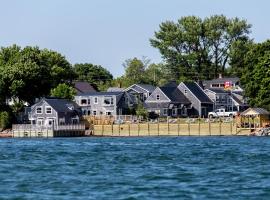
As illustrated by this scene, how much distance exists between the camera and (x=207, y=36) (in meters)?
169

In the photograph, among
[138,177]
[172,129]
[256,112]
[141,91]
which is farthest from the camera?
[141,91]

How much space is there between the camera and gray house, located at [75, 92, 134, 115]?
143m

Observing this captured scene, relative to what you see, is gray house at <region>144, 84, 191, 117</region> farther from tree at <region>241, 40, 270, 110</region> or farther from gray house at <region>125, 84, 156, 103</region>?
tree at <region>241, 40, 270, 110</region>

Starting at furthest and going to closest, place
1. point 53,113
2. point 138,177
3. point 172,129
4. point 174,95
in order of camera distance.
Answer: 1. point 174,95
2. point 53,113
3. point 172,129
4. point 138,177

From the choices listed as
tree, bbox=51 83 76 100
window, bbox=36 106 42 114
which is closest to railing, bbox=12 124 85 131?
window, bbox=36 106 42 114

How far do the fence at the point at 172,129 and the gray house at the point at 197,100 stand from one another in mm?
19674

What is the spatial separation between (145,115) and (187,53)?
34.6 meters

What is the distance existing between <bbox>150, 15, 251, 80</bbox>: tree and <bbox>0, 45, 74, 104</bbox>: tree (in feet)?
67.1

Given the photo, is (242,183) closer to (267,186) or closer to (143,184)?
(267,186)

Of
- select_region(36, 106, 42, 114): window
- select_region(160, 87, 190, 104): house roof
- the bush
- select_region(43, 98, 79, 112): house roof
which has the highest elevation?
select_region(160, 87, 190, 104): house roof

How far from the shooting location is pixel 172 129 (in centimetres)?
12525

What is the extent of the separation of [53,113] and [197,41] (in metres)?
44.4

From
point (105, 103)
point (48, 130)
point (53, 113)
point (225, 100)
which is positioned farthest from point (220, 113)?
point (48, 130)

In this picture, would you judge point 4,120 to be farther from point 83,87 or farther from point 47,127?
point 83,87
